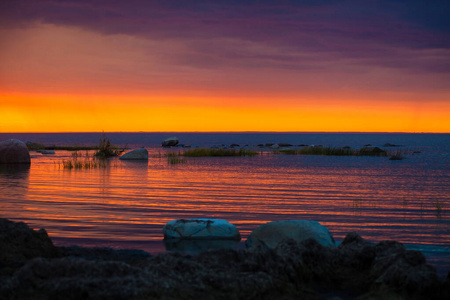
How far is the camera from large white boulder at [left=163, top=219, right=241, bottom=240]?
10.9 metres

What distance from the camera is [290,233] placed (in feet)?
31.6

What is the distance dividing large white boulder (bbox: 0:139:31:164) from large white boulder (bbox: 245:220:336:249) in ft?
109

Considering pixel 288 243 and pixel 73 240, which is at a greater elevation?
pixel 288 243

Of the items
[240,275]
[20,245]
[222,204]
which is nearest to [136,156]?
[222,204]

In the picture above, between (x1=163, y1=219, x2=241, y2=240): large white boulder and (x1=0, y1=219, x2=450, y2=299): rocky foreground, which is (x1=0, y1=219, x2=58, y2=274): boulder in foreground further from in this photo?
(x1=163, y1=219, x2=241, y2=240): large white boulder

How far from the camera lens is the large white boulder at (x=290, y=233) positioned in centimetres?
946

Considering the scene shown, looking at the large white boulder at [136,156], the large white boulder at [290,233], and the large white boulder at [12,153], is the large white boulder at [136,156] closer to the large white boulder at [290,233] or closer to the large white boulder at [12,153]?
the large white boulder at [12,153]

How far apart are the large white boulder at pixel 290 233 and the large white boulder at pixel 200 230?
40.0 inches

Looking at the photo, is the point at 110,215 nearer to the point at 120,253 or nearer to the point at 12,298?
the point at 120,253

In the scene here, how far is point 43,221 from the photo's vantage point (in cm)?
1289

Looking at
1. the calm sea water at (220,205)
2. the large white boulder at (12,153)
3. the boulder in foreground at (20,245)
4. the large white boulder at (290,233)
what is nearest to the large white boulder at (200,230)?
the calm sea water at (220,205)

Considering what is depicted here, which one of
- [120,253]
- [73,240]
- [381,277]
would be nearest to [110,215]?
[73,240]

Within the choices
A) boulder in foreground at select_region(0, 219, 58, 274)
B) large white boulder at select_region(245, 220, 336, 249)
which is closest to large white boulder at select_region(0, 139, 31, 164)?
boulder in foreground at select_region(0, 219, 58, 274)

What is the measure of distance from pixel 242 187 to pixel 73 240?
13376 mm
